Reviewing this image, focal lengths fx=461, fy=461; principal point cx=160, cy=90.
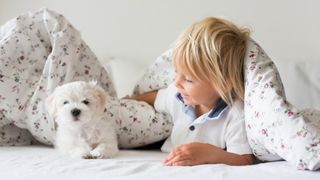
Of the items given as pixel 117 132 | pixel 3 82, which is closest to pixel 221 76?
pixel 117 132

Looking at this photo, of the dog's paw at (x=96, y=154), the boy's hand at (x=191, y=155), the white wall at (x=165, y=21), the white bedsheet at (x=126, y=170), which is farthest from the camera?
the white wall at (x=165, y=21)

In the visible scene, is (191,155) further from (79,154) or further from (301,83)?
(301,83)

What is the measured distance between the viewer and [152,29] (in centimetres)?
215

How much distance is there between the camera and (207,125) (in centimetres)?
129

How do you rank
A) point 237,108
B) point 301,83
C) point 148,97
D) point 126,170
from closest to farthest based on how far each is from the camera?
1. point 126,170
2. point 237,108
3. point 148,97
4. point 301,83

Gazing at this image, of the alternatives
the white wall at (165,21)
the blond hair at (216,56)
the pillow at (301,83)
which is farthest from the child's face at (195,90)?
the white wall at (165,21)

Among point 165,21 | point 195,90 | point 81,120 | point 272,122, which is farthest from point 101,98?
point 165,21

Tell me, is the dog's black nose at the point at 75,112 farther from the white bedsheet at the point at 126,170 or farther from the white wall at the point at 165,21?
the white wall at the point at 165,21

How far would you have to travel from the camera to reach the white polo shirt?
1.21 m

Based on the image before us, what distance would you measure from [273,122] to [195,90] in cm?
27

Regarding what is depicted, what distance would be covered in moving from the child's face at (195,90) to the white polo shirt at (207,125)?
36 millimetres

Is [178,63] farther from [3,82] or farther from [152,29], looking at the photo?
[152,29]

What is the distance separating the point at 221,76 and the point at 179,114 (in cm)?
24

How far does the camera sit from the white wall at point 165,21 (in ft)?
6.69
